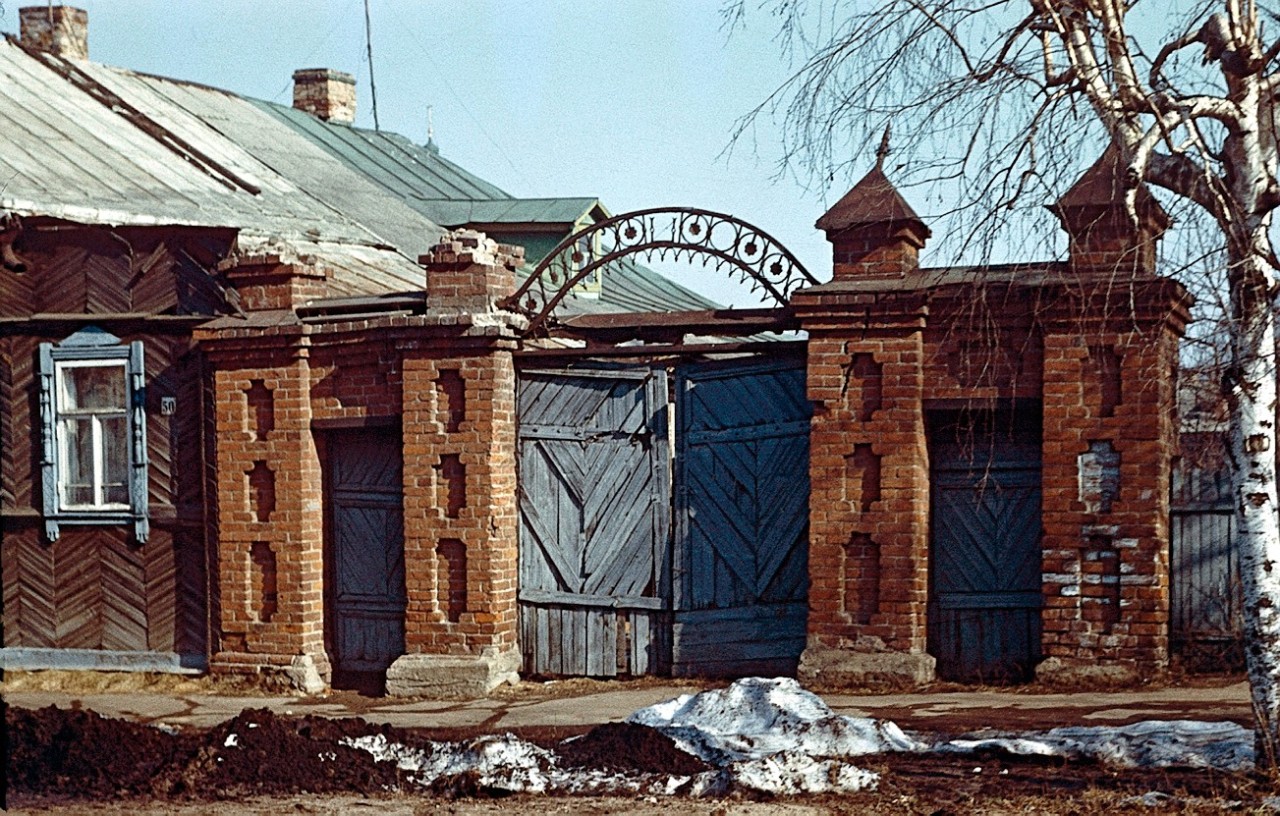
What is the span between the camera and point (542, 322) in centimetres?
1198

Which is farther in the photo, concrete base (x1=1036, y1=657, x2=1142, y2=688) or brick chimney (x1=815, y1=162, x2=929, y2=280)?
brick chimney (x1=815, y1=162, x2=929, y2=280)

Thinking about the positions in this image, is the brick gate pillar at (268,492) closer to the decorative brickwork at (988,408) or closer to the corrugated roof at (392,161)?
the decorative brickwork at (988,408)

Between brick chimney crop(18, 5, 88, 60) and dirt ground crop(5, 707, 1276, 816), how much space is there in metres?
11.9

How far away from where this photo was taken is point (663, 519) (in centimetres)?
1157

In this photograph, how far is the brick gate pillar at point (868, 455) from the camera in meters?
10.6

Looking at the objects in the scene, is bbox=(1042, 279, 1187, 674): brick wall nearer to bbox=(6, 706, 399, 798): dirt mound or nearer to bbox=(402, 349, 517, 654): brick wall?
bbox=(402, 349, 517, 654): brick wall

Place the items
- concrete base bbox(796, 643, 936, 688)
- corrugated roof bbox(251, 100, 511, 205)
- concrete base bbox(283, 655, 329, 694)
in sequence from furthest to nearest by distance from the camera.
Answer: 1. corrugated roof bbox(251, 100, 511, 205)
2. concrete base bbox(283, 655, 329, 694)
3. concrete base bbox(796, 643, 936, 688)

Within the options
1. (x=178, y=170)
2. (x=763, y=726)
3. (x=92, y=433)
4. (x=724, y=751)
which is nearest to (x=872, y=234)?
(x=763, y=726)

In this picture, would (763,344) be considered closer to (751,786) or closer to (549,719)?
(549,719)

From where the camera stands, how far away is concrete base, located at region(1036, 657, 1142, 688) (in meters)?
10.1

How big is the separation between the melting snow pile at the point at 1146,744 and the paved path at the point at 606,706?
19.0 inches

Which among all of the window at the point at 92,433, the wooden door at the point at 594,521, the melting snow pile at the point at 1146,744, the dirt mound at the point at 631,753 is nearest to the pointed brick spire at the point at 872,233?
the wooden door at the point at 594,521

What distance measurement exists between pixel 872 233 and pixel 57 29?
12118 millimetres

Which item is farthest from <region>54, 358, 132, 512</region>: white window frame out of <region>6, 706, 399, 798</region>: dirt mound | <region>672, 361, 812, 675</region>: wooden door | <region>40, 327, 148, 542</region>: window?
<region>672, 361, 812, 675</region>: wooden door
